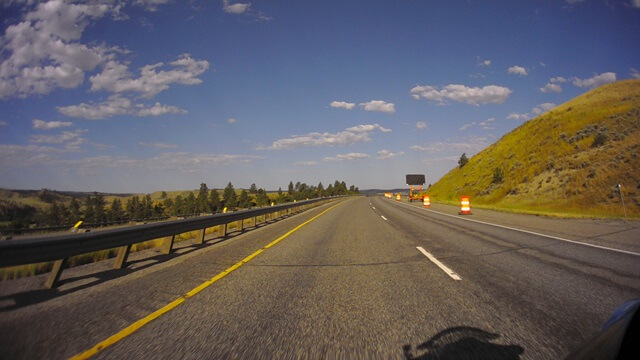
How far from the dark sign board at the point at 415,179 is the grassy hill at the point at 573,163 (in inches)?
366

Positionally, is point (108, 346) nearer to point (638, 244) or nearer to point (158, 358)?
point (158, 358)

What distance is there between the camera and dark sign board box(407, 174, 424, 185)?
6613 cm

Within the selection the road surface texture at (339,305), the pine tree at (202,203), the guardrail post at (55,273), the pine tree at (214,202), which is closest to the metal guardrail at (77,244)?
the guardrail post at (55,273)

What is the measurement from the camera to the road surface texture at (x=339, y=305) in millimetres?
3309

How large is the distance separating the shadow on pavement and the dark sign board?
64326mm

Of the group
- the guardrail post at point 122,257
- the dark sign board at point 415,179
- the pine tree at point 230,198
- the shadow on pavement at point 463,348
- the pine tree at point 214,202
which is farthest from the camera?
the pine tree at point 230,198

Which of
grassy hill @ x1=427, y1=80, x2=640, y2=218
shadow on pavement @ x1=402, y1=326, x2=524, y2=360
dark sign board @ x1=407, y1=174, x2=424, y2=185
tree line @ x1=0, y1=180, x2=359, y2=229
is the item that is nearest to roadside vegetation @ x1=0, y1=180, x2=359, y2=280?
tree line @ x1=0, y1=180, x2=359, y2=229

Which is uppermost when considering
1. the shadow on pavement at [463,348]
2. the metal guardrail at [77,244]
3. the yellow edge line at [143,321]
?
the metal guardrail at [77,244]

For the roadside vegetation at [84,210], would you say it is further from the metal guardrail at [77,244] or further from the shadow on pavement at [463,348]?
the shadow on pavement at [463,348]

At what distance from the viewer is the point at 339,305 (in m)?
4.57

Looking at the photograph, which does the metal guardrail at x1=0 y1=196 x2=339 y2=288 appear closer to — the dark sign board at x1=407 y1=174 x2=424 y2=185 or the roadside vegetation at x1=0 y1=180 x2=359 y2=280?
the roadside vegetation at x1=0 y1=180 x2=359 y2=280

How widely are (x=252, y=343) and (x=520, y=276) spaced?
14.9ft

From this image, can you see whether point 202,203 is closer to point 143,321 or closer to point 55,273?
point 55,273

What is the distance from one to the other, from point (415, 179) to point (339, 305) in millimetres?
64828
